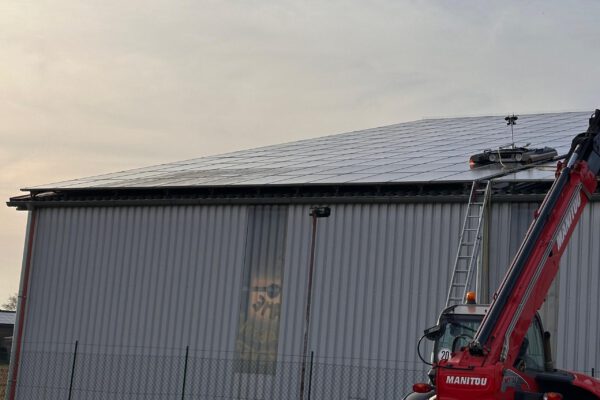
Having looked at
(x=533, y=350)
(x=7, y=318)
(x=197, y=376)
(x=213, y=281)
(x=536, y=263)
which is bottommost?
(x=197, y=376)

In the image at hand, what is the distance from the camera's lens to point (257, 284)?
27.2 meters

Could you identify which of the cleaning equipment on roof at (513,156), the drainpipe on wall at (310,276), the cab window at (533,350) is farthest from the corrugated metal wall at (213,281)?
the cab window at (533,350)

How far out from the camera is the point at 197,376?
27.2m

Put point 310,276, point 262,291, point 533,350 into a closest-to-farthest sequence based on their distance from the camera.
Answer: point 533,350 → point 310,276 → point 262,291

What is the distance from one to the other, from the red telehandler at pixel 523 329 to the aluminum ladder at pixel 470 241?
22.9 feet

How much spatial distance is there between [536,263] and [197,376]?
14850 millimetres

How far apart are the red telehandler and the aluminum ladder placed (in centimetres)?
698

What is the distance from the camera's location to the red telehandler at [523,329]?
42.0 feet

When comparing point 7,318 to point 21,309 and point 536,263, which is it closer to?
point 21,309

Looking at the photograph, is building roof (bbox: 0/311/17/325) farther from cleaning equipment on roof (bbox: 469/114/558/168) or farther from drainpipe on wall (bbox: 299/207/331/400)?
cleaning equipment on roof (bbox: 469/114/558/168)

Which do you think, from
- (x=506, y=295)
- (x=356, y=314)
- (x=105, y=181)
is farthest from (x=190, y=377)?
(x=506, y=295)

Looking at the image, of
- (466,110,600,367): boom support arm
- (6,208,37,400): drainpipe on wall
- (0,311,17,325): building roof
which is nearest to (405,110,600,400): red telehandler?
(466,110,600,367): boom support arm

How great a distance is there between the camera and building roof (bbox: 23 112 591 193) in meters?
26.5

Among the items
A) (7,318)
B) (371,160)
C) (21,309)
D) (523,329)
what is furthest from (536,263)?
(7,318)
